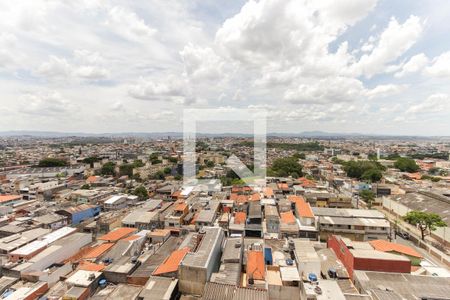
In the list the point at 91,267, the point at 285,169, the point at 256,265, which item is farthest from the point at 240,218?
the point at 285,169

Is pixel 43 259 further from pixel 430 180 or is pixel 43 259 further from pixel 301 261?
pixel 430 180

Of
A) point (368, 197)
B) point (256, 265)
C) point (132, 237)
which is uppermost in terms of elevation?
point (256, 265)

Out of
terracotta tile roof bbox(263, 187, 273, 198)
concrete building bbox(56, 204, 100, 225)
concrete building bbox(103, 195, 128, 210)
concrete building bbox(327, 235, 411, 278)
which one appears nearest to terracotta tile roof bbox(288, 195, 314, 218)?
terracotta tile roof bbox(263, 187, 273, 198)

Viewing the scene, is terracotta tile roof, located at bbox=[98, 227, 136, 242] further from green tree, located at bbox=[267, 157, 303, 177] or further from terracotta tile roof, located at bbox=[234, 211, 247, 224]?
green tree, located at bbox=[267, 157, 303, 177]

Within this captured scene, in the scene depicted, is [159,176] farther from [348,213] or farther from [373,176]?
[373,176]

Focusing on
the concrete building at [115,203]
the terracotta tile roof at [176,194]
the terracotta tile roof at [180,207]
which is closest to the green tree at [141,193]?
the concrete building at [115,203]
